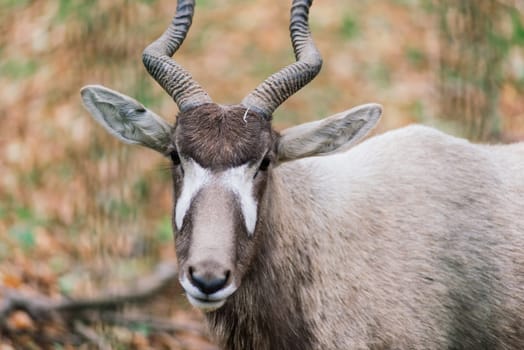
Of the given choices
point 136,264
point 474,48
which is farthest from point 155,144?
point 474,48

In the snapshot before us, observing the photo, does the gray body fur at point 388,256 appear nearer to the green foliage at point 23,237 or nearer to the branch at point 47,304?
the branch at point 47,304

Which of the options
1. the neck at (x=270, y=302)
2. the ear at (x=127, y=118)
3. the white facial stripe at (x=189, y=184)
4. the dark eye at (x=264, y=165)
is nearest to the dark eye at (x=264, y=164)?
the dark eye at (x=264, y=165)

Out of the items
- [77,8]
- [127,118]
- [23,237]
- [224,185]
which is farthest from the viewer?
[77,8]

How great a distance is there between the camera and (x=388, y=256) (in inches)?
253

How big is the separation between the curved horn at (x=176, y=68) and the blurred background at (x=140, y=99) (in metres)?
1.20

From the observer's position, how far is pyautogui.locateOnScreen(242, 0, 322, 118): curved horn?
5.94 metres

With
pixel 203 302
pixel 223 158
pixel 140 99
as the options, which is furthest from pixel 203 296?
pixel 140 99

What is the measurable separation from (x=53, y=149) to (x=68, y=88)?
112 centimetres

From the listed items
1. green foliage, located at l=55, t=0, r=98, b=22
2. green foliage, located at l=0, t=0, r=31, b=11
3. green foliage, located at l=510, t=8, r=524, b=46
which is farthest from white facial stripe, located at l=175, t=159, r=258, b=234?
green foliage, located at l=0, t=0, r=31, b=11

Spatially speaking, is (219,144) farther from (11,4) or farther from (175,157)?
(11,4)

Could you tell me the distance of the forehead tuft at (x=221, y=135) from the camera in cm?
557

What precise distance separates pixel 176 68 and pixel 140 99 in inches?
91.8

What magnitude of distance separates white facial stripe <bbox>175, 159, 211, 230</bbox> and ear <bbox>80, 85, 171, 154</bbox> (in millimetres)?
462

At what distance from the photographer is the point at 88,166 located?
32.7ft
